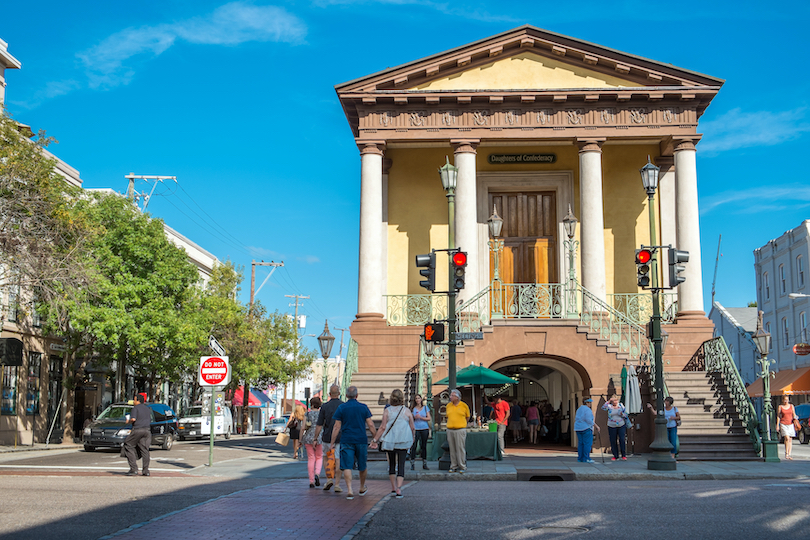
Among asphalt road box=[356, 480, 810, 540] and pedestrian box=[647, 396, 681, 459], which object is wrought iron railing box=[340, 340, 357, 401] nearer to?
pedestrian box=[647, 396, 681, 459]

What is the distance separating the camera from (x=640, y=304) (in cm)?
2641

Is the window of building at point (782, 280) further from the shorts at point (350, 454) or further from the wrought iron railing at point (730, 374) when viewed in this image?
the shorts at point (350, 454)

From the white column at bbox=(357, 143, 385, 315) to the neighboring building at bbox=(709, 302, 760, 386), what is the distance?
3733cm

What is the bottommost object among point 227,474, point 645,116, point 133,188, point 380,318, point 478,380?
point 227,474

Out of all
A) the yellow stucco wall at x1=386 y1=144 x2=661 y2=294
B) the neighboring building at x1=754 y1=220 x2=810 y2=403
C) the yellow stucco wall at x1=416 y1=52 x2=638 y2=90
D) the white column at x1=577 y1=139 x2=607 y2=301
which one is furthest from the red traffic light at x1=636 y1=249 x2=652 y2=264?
the neighboring building at x1=754 y1=220 x2=810 y2=403

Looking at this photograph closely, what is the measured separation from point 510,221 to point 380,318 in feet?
20.7

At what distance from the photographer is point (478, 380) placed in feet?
67.2

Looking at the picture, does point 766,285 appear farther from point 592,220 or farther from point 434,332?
point 434,332

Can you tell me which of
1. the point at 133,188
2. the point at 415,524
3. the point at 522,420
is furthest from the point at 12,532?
the point at 133,188

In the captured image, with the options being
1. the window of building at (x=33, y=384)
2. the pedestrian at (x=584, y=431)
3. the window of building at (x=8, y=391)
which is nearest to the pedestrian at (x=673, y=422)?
the pedestrian at (x=584, y=431)

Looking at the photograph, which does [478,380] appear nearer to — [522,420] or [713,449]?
[713,449]

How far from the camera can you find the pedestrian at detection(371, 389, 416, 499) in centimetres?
1257

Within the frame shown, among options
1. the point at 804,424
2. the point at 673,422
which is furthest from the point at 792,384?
the point at 673,422

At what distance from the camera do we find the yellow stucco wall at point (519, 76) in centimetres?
2638
